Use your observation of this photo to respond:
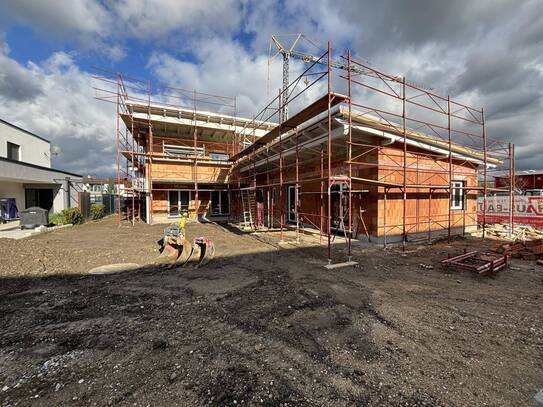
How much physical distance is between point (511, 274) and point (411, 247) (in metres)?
3.06

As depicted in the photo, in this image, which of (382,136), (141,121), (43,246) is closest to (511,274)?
(382,136)

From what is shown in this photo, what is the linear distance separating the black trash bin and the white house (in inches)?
102

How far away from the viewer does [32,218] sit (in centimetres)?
1317

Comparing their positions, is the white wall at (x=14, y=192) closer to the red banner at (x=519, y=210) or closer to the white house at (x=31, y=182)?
the white house at (x=31, y=182)

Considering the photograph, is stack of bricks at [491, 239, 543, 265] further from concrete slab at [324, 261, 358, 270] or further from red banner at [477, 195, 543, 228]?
red banner at [477, 195, 543, 228]

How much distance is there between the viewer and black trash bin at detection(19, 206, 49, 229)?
13062 millimetres

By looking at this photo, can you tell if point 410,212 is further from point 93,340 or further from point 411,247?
point 93,340

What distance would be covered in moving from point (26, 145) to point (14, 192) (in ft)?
22.8

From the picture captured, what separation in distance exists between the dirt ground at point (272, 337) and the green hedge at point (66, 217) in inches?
416

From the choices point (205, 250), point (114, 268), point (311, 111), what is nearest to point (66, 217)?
point (114, 268)

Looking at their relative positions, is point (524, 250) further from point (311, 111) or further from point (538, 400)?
point (538, 400)

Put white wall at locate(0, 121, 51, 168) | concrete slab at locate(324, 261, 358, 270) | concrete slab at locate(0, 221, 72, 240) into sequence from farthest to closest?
white wall at locate(0, 121, 51, 168) → concrete slab at locate(0, 221, 72, 240) → concrete slab at locate(324, 261, 358, 270)

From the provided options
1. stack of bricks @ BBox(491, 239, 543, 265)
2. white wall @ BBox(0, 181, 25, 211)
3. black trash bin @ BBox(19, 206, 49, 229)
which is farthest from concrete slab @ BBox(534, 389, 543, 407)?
white wall @ BBox(0, 181, 25, 211)

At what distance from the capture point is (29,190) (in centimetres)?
1877
